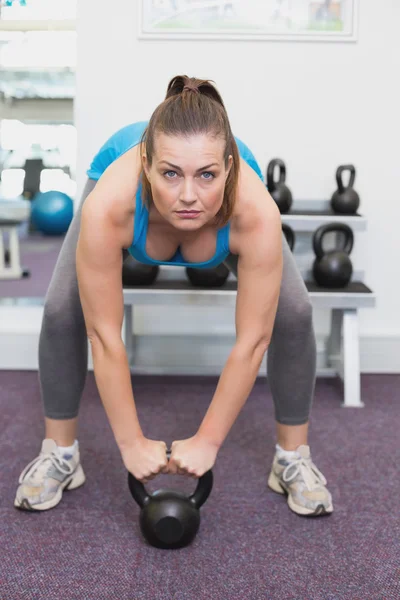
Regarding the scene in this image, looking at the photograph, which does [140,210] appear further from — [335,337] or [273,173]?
[335,337]

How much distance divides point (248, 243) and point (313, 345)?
42 cm

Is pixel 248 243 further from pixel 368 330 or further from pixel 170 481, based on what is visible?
pixel 368 330

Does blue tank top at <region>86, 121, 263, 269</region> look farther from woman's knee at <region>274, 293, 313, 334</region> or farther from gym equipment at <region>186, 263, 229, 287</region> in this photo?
gym equipment at <region>186, 263, 229, 287</region>

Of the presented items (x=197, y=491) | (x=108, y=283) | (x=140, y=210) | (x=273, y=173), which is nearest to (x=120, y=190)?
(x=140, y=210)

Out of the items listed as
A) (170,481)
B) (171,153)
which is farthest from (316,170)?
(171,153)

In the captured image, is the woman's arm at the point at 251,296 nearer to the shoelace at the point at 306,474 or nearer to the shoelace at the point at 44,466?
the shoelace at the point at 306,474

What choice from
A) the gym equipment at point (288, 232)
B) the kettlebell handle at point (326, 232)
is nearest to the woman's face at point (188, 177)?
the gym equipment at point (288, 232)

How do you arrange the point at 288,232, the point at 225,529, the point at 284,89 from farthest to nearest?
1. the point at 284,89
2. the point at 288,232
3. the point at 225,529

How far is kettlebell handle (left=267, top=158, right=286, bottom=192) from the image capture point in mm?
2307

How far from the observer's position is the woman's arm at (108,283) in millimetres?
1217

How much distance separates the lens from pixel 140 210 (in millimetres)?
1237

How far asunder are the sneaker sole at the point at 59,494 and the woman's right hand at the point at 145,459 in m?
0.37

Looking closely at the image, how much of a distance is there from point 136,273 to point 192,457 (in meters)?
1.11

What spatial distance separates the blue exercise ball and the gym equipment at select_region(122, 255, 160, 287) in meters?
3.12
